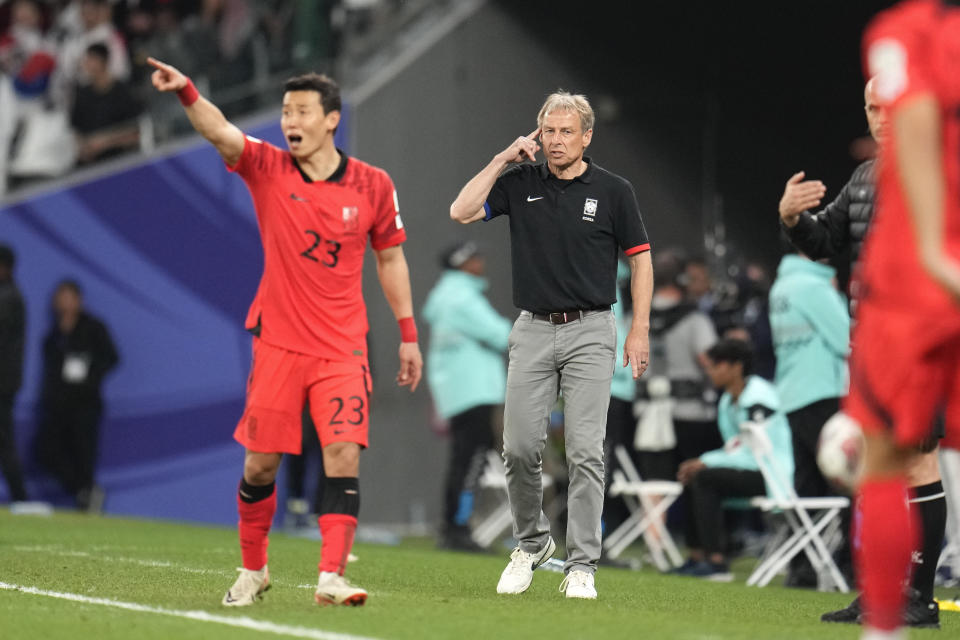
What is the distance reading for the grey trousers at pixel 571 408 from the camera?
6.96 m

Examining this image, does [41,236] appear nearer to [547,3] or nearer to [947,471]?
[547,3]

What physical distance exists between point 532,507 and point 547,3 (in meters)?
8.26

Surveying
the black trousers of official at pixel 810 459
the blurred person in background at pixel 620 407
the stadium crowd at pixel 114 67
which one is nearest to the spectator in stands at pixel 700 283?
the blurred person in background at pixel 620 407

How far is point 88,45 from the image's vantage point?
15578 mm

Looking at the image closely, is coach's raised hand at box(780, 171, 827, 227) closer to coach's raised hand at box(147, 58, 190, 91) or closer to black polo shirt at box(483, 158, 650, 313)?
black polo shirt at box(483, 158, 650, 313)

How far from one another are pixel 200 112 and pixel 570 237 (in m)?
1.96

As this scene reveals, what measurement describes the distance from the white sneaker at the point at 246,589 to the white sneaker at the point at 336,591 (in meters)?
0.35

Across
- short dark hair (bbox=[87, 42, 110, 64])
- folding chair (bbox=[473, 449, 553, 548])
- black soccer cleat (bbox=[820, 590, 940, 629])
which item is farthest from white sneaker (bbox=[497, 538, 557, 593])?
short dark hair (bbox=[87, 42, 110, 64])

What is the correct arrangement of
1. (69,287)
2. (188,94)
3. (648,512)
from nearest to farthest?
(188,94)
(648,512)
(69,287)

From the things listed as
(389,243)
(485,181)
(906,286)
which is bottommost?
(906,286)

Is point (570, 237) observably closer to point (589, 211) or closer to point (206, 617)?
point (589, 211)

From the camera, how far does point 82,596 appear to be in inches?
258

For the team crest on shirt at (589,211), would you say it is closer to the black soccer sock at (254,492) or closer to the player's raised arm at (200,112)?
the player's raised arm at (200,112)

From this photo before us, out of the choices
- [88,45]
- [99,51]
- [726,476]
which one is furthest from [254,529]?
[88,45]
